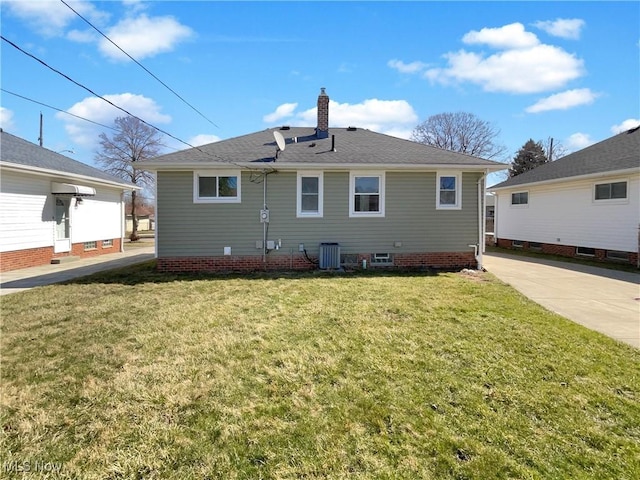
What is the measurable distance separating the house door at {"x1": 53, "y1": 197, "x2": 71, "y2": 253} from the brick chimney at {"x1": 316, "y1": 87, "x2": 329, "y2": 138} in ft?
32.9

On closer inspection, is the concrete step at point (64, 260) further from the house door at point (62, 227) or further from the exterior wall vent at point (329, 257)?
the exterior wall vent at point (329, 257)

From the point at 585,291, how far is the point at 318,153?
7742 mm

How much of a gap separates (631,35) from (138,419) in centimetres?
1678

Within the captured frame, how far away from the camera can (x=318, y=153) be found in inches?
404

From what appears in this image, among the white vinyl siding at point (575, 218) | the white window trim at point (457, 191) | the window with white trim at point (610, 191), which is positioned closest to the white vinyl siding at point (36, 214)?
the white window trim at point (457, 191)

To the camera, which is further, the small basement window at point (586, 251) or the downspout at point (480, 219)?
the small basement window at point (586, 251)

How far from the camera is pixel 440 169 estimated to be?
9.81 m

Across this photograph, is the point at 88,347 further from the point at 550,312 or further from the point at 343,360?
the point at 550,312

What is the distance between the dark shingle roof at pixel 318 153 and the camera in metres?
9.52

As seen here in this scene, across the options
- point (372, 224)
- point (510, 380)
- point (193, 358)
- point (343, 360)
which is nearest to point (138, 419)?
point (193, 358)

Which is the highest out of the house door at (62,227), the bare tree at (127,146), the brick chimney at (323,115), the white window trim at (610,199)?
the bare tree at (127,146)

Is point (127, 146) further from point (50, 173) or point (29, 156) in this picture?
point (50, 173)

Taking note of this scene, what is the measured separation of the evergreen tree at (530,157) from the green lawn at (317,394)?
3403cm

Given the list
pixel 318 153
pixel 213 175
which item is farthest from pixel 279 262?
pixel 318 153
